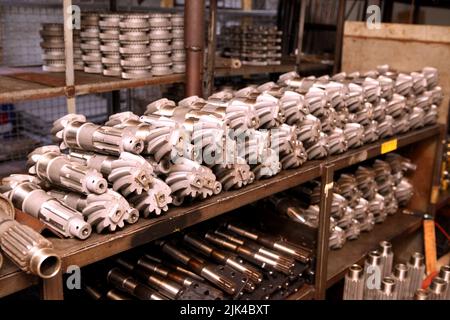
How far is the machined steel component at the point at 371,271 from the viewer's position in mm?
2400

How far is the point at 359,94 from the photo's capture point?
229 centimetres

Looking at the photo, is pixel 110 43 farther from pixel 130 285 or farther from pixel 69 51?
pixel 130 285

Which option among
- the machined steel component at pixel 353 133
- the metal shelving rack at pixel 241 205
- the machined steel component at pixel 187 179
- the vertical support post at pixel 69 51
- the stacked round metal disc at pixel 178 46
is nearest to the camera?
the metal shelving rack at pixel 241 205

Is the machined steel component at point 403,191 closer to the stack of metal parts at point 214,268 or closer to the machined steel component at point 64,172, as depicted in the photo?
the stack of metal parts at point 214,268

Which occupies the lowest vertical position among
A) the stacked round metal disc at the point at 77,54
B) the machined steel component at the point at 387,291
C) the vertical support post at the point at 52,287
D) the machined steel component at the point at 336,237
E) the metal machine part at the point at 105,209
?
the machined steel component at the point at 387,291

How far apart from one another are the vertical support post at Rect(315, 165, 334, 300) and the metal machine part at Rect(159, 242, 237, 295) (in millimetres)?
513

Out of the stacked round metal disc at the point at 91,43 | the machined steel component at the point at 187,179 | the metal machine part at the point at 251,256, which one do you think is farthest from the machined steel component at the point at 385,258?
the stacked round metal disc at the point at 91,43

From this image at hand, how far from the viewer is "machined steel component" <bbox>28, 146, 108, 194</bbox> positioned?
1.28 m

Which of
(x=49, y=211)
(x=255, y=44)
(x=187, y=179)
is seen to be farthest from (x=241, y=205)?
(x=255, y=44)

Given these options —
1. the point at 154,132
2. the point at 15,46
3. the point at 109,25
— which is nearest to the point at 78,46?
the point at 109,25

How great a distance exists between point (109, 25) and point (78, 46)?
1.03ft

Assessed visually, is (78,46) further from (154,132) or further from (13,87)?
(154,132)

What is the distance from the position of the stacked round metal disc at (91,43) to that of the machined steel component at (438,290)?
2028 mm

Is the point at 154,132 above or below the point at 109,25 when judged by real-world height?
below
